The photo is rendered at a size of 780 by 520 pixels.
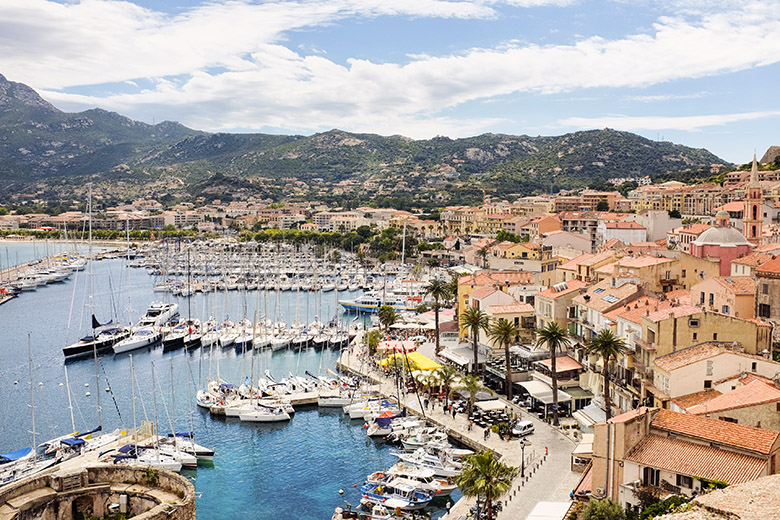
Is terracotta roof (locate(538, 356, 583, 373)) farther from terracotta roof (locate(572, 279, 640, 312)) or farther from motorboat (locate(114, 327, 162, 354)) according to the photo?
motorboat (locate(114, 327, 162, 354))

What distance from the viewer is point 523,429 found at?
35625 millimetres

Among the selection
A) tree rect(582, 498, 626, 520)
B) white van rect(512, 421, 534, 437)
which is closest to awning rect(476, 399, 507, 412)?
white van rect(512, 421, 534, 437)

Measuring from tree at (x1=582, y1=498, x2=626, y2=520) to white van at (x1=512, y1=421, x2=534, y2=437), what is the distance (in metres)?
13.7

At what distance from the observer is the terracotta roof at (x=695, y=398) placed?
93.0 feet

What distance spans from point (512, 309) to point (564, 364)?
25.9 ft

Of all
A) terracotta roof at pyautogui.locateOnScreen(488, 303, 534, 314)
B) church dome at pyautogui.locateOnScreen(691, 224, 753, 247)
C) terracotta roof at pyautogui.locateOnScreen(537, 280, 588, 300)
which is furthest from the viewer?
terracotta roof at pyautogui.locateOnScreen(488, 303, 534, 314)

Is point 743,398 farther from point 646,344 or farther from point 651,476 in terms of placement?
point 646,344

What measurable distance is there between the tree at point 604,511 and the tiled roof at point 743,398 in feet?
20.2

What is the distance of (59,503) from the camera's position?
55.6ft

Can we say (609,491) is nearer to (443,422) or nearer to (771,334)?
(771,334)

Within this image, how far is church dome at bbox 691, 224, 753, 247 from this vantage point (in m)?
44.0

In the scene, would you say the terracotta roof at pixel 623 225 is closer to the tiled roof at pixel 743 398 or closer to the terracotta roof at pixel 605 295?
the terracotta roof at pixel 605 295

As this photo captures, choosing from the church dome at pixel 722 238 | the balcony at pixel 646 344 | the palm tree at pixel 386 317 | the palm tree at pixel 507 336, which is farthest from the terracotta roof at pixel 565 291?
the palm tree at pixel 386 317

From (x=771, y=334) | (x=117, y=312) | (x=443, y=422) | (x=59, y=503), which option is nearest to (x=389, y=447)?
Answer: (x=443, y=422)
